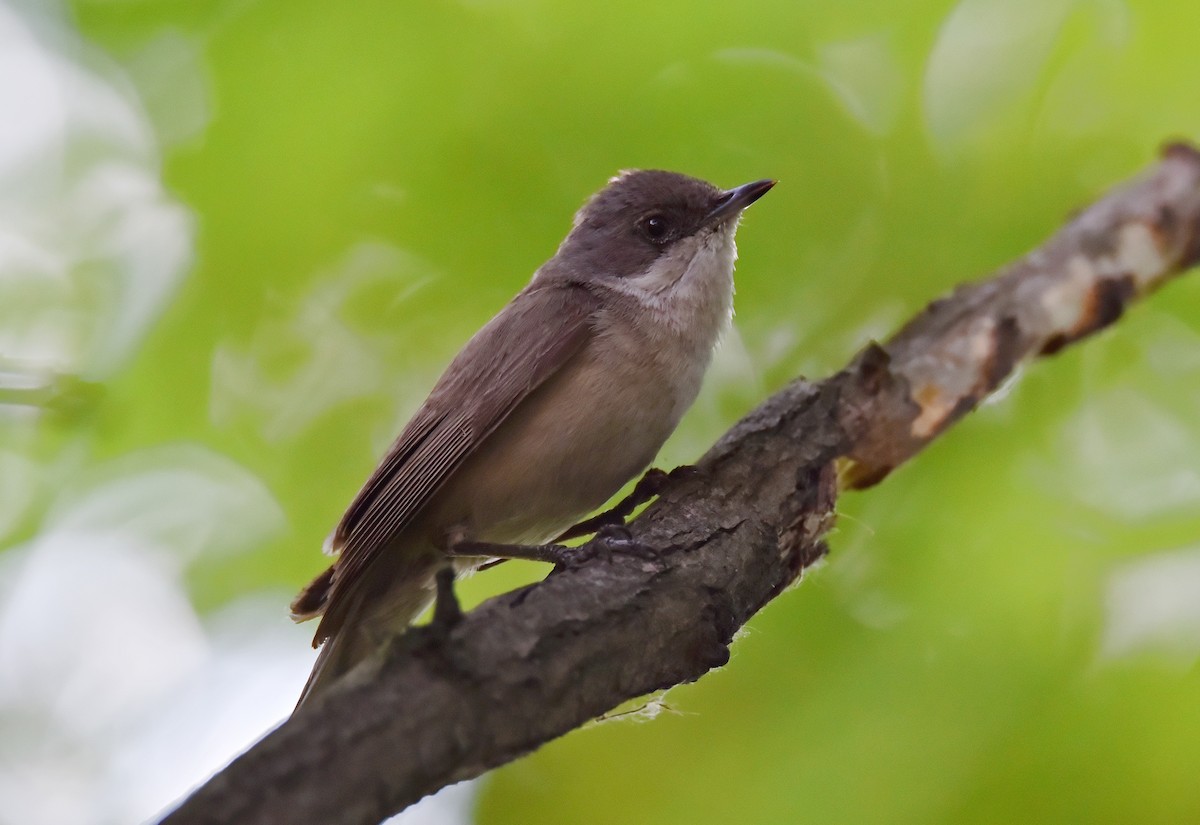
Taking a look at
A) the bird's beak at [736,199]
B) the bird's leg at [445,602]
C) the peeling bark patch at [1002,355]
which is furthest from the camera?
the bird's beak at [736,199]

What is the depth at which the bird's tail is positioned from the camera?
4141mm

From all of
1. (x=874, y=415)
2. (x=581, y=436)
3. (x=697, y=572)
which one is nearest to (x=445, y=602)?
(x=697, y=572)

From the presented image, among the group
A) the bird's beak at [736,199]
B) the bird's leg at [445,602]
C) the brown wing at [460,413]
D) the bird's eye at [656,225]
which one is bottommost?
the bird's leg at [445,602]

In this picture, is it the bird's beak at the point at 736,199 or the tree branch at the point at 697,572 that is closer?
the tree branch at the point at 697,572

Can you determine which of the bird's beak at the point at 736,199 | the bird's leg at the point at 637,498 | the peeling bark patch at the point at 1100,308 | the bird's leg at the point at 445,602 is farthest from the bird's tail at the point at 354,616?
the peeling bark patch at the point at 1100,308

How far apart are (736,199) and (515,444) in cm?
173

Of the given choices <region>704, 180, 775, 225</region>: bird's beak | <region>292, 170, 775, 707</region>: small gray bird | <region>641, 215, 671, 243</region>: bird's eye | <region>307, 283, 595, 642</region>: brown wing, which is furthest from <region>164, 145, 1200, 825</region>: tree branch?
<region>641, 215, 671, 243</region>: bird's eye

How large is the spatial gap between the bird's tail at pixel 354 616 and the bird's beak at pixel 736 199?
225 centimetres

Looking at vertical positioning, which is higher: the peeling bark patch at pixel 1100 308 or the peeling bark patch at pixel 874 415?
the peeling bark patch at pixel 1100 308

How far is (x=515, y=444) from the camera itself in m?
4.32

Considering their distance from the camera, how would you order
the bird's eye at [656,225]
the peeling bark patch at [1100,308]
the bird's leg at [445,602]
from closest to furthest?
the bird's leg at [445,602], the peeling bark patch at [1100,308], the bird's eye at [656,225]

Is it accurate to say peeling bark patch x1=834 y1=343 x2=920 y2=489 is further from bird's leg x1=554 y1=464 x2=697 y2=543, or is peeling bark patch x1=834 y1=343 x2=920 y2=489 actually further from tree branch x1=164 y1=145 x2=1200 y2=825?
bird's leg x1=554 y1=464 x2=697 y2=543

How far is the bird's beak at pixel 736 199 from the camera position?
16.3 ft

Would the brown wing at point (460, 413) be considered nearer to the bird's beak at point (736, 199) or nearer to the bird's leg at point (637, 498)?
the bird's leg at point (637, 498)
